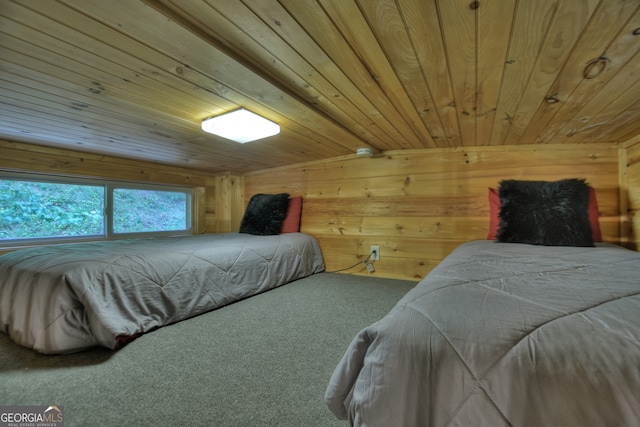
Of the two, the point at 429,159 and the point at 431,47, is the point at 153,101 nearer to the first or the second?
the point at 431,47

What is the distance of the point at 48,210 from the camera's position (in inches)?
93.0

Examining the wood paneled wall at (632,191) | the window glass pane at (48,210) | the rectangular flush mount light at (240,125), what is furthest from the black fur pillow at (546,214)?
the window glass pane at (48,210)

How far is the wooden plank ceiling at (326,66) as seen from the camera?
86cm

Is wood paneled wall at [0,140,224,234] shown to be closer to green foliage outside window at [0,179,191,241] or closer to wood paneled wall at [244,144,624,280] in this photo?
green foliage outside window at [0,179,191,241]

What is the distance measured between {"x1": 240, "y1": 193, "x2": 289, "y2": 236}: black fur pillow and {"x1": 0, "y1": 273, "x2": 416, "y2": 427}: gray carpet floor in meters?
1.26

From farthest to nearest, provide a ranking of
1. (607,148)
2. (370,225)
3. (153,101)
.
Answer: (370,225)
(607,148)
(153,101)

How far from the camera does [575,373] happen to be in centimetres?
42

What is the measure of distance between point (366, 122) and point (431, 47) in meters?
0.86

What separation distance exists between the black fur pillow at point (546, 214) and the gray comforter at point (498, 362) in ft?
3.75

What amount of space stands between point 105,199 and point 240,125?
6.64 feet

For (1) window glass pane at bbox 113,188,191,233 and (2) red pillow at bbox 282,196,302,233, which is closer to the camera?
(1) window glass pane at bbox 113,188,191,233

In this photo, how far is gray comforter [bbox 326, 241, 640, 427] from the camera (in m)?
0.41

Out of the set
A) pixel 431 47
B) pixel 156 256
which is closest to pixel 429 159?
pixel 431 47

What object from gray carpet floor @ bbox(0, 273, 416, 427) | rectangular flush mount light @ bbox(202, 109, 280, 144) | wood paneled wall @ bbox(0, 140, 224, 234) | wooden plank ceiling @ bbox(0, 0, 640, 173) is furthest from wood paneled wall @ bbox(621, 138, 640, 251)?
wood paneled wall @ bbox(0, 140, 224, 234)
